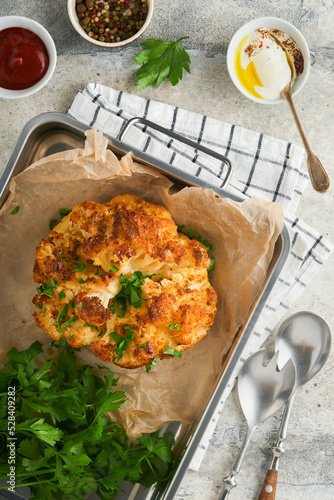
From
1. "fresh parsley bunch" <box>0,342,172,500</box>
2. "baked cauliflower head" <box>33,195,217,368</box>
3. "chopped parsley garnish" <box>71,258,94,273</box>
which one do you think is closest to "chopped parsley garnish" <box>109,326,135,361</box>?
"baked cauliflower head" <box>33,195,217,368</box>

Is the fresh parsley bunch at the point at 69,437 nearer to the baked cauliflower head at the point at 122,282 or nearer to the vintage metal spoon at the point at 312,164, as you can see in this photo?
the baked cauliflower head at the point at 122,282

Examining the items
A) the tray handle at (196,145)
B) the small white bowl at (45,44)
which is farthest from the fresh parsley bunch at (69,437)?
the small white bowl at (45,44)

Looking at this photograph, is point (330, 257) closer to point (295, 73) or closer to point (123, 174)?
point (295, 73)

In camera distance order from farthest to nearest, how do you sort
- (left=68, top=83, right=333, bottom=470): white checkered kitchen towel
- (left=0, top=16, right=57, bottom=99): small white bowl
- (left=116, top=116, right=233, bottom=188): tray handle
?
(left=68, top=83, right=333, bottom=470): white checkered kitchen towel
(left=0, top=16, right=57, bottom=99): small white bowl
(left=116, top=116, right=233, bottom=188): tray handle

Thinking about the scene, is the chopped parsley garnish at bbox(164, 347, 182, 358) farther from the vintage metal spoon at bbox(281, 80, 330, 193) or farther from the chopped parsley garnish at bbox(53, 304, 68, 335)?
the vintage metal spoon at bbox(281, 80, 330, 193)

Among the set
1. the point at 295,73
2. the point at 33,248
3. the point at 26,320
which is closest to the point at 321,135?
the point at 295,73

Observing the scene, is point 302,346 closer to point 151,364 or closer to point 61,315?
point 151,364

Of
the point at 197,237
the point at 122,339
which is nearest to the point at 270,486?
the point at 122,339
